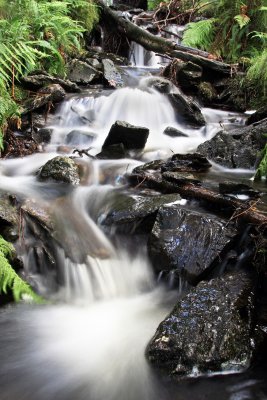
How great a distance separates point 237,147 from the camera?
5598 mm

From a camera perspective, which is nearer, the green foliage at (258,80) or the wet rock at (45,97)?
the wet rock at (45,97)

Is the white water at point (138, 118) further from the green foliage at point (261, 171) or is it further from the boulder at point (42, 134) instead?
the green foliage at point (261, 171)

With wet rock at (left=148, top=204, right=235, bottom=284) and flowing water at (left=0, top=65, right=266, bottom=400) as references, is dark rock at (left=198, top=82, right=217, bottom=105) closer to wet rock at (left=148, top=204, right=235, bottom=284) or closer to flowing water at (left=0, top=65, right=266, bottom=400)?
flowing water at (left=0, top=65, right=266, bottom=400)

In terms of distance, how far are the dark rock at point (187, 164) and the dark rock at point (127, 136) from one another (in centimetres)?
82

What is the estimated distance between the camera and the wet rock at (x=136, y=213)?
3.96 metres

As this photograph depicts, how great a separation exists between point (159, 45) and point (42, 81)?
3.67 m

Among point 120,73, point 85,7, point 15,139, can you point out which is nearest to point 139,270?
point 15,139

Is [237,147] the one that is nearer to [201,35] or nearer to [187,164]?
[187,164]

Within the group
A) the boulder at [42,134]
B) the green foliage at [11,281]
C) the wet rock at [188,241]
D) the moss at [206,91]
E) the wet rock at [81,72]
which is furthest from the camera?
the moss at [206,91]

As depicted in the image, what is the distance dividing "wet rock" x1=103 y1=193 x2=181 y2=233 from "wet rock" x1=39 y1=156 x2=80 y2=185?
2.94ft

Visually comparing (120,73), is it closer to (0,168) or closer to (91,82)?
(91,82)

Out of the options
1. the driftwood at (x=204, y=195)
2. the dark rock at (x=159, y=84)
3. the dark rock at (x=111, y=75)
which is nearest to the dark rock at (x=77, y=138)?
the driftwood at (x=204, y=195)

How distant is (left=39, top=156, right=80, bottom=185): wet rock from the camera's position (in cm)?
485

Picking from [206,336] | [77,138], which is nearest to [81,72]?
[77,138]
